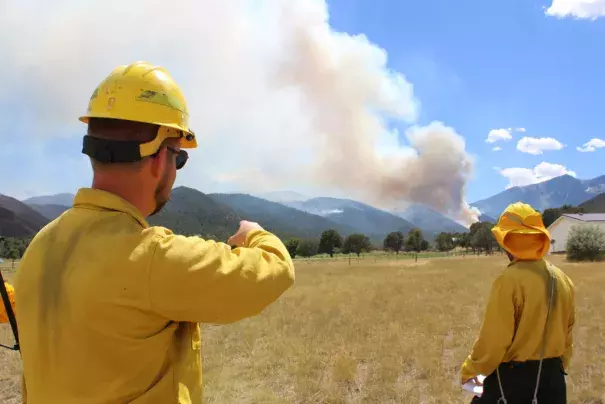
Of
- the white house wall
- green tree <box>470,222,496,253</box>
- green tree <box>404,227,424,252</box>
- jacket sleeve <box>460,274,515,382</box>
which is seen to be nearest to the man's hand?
jacket sleeve <box>460,274,515,382</box>

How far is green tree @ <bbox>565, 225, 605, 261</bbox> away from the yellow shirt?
180 ft

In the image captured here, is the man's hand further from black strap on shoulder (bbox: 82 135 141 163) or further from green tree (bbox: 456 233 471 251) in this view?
green tree (bbox: 456 233 471 251)

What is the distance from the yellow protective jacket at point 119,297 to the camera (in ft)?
4.89

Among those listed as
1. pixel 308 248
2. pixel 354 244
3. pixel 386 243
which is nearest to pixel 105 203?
pixel 308 248

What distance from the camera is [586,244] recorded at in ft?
163

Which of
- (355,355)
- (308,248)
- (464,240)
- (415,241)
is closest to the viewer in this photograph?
(355,355)

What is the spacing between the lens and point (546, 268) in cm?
353

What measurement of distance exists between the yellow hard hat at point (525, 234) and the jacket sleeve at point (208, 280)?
2.65 meters

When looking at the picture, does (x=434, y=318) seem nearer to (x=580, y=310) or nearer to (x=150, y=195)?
(x=580, y=310)

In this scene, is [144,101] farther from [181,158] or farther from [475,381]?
[475,381]

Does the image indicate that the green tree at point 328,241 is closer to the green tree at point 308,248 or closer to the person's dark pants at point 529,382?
the green tree at point 308,248

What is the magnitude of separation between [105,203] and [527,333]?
3169mm

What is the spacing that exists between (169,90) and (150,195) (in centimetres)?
43

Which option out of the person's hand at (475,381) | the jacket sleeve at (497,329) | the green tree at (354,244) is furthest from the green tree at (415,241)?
the jacket sleeve at (497,329)
